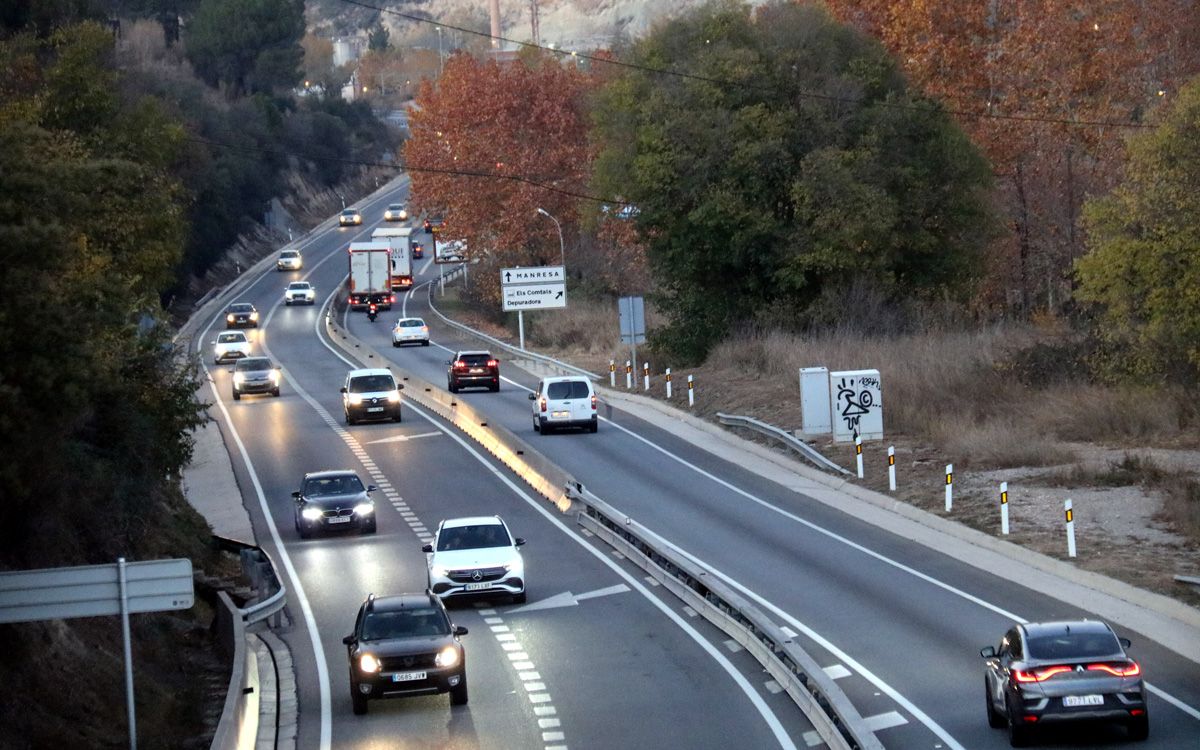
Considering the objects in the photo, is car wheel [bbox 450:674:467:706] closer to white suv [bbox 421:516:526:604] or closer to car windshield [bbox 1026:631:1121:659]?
white suv [bbox 421:516:526:604]

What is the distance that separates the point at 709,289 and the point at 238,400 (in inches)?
690

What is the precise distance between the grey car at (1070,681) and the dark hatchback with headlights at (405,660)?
6.67 m

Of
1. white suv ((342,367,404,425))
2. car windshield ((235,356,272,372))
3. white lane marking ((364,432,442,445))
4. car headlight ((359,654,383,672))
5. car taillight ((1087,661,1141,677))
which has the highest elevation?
car windshield ((235,356,272,372))

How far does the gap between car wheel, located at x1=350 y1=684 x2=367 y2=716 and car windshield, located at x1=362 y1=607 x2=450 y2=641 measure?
68cm

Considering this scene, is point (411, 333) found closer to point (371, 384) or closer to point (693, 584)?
point (371, 384)

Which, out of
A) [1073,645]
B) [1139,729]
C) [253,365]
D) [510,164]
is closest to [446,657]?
[1073,645]

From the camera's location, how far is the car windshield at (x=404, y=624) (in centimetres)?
1944

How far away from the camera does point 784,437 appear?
38.6 metres

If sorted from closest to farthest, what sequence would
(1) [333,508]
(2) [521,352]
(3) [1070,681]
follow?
(3) [1070,681] → (1) [333,508] → (2) [521,352]

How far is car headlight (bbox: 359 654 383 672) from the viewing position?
744 inches

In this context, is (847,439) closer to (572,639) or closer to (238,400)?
(572,639)

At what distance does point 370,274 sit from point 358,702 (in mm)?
68047

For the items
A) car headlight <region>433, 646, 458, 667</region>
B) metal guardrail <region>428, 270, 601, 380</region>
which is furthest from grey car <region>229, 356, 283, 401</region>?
car headlight <region>433, 646, 458, 667</region>

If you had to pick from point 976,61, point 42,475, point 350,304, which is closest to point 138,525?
point 42,475
